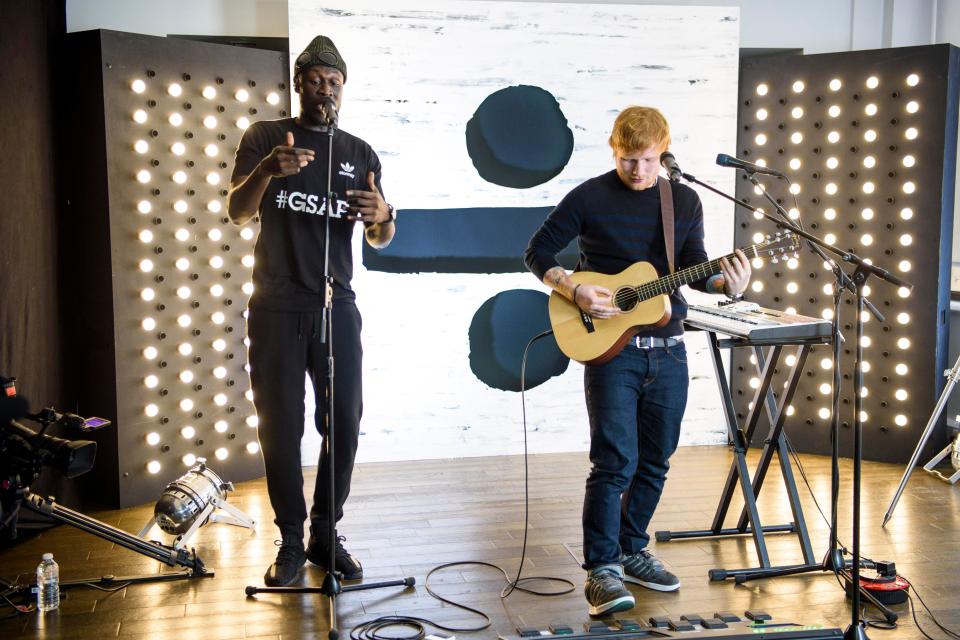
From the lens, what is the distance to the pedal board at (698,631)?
7.96 feet

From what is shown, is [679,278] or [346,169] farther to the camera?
[346,169]

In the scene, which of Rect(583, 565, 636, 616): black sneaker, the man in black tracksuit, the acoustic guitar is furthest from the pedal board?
the man in black tracksuit

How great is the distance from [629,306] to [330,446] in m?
1.05

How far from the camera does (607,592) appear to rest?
2.96 m

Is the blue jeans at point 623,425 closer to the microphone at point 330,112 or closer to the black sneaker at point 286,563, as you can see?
the black sneaker at point 286,563

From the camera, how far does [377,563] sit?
3.50 meters

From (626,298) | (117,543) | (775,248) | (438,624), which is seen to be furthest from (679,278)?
(117,543)

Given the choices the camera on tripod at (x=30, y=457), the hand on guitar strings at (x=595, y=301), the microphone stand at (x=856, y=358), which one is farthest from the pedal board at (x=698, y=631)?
the camera on tripod at (x=30, y=457)

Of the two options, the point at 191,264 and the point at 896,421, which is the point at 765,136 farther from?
the point at 191,264

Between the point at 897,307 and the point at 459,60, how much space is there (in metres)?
2.69

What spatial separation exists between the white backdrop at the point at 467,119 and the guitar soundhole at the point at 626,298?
217 centimetres

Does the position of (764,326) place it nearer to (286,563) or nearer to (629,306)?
(629,306)

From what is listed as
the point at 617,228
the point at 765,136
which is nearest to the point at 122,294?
the point at 617,228

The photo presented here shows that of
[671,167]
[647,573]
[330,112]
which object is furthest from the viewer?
[647,573]
